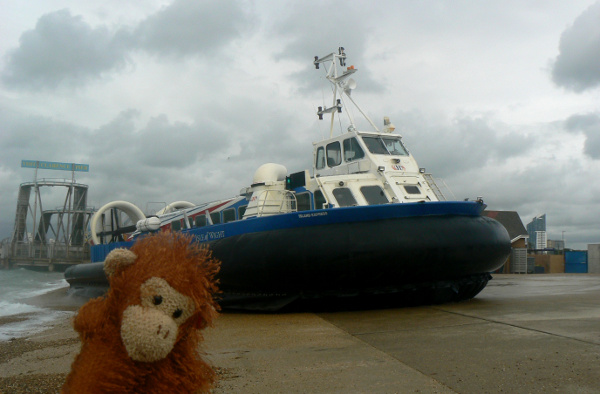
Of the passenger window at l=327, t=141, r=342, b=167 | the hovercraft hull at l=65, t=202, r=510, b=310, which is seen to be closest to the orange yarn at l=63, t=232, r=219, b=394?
the hovercraft hull at l=65, t=202, r=510, b=310

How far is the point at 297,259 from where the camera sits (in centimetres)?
507

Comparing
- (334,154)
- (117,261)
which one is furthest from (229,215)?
(117,261)

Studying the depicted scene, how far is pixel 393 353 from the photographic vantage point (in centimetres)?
303

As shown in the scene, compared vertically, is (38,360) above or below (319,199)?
below

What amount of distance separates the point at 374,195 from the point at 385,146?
120cm

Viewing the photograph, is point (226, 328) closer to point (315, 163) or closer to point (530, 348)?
point (530, 348)

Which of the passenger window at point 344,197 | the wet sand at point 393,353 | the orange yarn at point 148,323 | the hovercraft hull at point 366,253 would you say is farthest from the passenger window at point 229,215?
the orange yarn at point 148,323

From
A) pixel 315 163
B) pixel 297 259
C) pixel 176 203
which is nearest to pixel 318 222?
pixel 297 259

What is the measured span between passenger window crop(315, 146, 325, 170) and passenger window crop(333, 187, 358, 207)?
1.35m

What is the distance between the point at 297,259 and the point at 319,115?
421 centimetres

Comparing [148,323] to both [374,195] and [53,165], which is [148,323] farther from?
[53,165]

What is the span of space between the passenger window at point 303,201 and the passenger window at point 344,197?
39 centimetres

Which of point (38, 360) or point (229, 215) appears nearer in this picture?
point (38, 360)

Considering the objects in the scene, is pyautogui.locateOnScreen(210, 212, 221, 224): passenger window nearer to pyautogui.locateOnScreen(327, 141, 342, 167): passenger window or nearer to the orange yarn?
pyautogui.locateOnScreen(327, 141, 342, 167): passenger window
